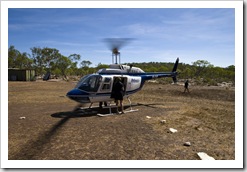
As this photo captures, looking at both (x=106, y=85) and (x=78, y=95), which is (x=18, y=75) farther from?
(x=106, y=85)

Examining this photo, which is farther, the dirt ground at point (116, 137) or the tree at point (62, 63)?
the tree at point (62, 63)

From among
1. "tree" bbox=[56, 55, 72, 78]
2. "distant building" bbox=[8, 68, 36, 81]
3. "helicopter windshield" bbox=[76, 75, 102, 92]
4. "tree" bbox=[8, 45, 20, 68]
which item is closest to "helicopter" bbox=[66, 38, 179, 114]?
"helicopter windshield" bbox=[76, 75, 102, 92]

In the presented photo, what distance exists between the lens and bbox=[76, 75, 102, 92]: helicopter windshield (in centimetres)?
1143

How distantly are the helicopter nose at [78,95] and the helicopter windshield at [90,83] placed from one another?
0.80 ft

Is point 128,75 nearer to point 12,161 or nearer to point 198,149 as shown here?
point 198,149

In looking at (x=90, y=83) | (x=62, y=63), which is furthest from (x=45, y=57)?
(x=90, y=83)

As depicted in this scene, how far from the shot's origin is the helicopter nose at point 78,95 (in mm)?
11172

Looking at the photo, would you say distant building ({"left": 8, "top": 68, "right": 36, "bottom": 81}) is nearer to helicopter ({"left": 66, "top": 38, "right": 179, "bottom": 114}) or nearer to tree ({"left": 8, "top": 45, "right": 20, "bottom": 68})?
tree ({"left": 8, "top": 45, "right": 20, "bottom": 68})

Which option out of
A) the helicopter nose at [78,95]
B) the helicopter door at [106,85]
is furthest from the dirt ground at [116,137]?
the helicopter door at [106,85]

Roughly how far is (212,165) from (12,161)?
5.31 meters

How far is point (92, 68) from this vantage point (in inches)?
4186

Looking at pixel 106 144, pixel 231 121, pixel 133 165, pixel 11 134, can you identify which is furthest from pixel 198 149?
pixel 11 134

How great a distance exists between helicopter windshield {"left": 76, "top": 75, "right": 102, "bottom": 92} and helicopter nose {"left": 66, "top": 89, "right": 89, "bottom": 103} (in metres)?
0.24

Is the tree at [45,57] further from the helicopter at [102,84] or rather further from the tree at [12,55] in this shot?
the helicopter at [102,84]
